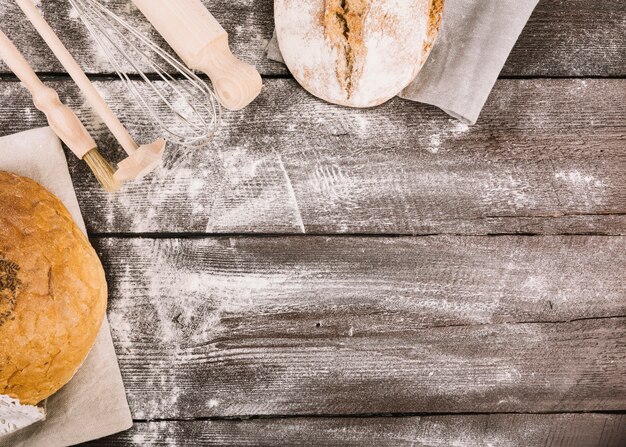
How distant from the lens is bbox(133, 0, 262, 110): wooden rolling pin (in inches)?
30.2

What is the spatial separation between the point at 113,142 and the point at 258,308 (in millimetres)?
369

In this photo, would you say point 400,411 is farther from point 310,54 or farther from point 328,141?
point 310,54

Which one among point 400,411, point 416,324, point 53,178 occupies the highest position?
point 53,178

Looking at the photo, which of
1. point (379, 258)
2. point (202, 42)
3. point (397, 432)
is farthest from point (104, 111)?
point (397, 432)

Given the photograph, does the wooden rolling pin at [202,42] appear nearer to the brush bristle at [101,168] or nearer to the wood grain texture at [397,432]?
the brush bristle at [101,168]

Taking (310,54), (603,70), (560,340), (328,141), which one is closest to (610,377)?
(560,340)

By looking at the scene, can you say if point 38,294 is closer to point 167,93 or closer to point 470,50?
point 167,93

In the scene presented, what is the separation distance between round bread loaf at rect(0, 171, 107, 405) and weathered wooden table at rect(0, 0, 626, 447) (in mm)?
141

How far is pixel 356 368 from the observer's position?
2.99 feet

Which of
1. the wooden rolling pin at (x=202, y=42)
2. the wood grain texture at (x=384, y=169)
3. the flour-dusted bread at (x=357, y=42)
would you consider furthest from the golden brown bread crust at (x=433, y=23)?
the wooden rolling pin at (x=202, y=42)

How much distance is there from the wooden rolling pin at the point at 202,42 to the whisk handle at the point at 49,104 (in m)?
0.19

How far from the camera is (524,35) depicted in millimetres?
937

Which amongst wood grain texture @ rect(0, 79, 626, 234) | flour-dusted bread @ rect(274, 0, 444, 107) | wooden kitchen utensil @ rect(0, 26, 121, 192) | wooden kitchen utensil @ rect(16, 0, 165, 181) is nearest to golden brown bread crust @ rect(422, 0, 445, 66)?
flour-dusted bread @ rect(274, 0, 444, 107)

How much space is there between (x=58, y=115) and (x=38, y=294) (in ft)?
0.87
